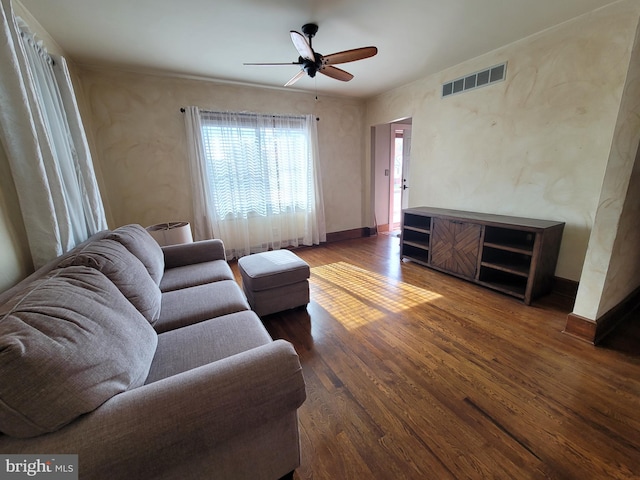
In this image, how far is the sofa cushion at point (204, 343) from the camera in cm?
109

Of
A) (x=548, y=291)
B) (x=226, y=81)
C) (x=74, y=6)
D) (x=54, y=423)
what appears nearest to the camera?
(x=54, y=423)

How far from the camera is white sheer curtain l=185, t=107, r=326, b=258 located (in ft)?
11.3

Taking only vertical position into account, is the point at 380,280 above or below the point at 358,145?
below

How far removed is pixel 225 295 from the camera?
1706 millimetres

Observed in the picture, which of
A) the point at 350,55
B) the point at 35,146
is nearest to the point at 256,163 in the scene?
the point at 350,55

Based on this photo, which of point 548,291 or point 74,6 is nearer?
point 74,6

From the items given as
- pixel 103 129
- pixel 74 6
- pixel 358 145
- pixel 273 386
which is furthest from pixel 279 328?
pixel 358 145

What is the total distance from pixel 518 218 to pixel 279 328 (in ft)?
8.61

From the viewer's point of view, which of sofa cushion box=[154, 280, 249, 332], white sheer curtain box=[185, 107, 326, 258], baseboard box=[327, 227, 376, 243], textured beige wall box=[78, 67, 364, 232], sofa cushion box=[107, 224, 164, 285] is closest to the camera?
sofa cushion box=[154, 280, 249, 332]

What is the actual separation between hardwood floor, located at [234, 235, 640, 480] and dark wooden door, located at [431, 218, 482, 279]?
0.43m

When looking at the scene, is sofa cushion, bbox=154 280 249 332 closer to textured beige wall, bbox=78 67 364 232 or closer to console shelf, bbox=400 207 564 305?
textured beige wall, bbox=78 67 364 232

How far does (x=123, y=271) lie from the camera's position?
1.33 metres

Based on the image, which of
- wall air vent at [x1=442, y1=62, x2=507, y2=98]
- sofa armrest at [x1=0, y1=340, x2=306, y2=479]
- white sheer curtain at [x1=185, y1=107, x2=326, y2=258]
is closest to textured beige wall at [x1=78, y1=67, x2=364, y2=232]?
white sheer curtain at [x1=185, y1=107, x2=326, y2=258]

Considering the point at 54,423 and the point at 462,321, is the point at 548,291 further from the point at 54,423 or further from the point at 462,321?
the point at 54,423
